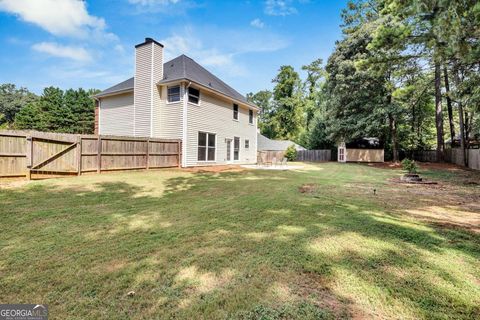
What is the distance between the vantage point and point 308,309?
1813 mm

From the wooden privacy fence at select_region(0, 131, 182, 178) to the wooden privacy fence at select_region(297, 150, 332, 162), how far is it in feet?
60.2

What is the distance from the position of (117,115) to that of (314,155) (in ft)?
66.8

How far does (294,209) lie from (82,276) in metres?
3.53

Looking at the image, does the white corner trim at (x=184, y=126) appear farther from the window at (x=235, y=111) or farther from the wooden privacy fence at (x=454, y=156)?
the wooden privacy fence at (x=454, y=156)

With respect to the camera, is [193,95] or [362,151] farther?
[362,151]

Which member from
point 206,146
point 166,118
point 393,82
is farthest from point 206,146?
point 393,82

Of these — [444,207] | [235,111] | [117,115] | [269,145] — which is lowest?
[444,207]

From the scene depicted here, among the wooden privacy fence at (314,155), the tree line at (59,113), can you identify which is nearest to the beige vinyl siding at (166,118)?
the wooden privacy fence at (314,155)

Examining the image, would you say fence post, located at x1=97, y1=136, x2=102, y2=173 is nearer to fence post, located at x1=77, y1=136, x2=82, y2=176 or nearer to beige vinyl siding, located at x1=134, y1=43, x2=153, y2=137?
fence post, located at x1=77, y1=136, x2=82, y2=176

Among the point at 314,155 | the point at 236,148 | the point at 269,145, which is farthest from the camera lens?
the point at 269,145

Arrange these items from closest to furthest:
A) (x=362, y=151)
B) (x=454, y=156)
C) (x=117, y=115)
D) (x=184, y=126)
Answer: (x=184, y=126) < (x=117, y=115) < (x=454, y=156) < (x=362, y=151)

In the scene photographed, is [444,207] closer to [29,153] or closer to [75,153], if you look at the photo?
[75,153]

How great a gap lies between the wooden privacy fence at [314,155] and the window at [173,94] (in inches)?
719

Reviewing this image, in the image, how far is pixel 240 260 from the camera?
2594mm
